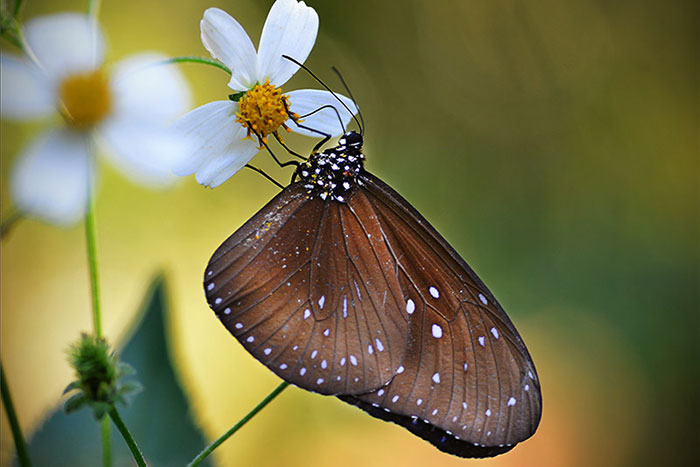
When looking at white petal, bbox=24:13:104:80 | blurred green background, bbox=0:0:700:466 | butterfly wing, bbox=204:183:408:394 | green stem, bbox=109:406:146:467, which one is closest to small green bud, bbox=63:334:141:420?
green stem, bbox=109:406:146:467

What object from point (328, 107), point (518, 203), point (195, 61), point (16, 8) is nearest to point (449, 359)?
point (328, 107)

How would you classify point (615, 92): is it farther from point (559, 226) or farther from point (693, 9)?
point (559, 226)

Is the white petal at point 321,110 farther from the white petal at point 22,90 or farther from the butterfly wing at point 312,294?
the white petal at point 22,90

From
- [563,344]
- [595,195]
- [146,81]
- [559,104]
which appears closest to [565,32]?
[559,104]

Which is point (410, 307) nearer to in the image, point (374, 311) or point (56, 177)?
point (374, 311)

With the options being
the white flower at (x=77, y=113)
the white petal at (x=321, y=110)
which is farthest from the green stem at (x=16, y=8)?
the white petal at (x=321, y=110)

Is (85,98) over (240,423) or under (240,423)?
over

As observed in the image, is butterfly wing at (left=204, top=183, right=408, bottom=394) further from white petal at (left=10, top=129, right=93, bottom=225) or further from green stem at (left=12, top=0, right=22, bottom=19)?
green stem at (left=12, top=0, right=22, bottom=19)
